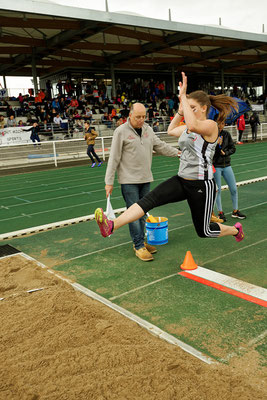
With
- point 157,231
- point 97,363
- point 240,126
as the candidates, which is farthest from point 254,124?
point 97,363

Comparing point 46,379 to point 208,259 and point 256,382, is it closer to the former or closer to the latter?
point 256,382

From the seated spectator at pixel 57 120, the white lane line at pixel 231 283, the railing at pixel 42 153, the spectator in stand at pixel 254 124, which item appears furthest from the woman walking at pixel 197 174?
the spectator in stand at pixel 254 124

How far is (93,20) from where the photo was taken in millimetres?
21812

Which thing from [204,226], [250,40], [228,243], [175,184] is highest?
[250,40]

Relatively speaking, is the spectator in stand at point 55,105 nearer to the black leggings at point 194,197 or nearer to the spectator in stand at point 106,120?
the spectator in stand at point 106,120

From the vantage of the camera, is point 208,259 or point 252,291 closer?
point 252,291

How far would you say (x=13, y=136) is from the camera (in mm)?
18109

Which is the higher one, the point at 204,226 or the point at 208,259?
the point at 204,226

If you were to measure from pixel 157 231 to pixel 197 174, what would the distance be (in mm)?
1874

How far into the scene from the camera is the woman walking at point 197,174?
→ 3.61 m

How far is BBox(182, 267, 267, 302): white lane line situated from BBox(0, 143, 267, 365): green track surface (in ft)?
0.40

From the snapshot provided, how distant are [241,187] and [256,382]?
25.5 feet

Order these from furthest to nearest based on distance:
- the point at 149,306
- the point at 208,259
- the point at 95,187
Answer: the point at 95,187, the point at 208,259, the point at 149,306

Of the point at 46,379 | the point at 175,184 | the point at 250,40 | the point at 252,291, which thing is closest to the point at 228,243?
the point at 252,291
